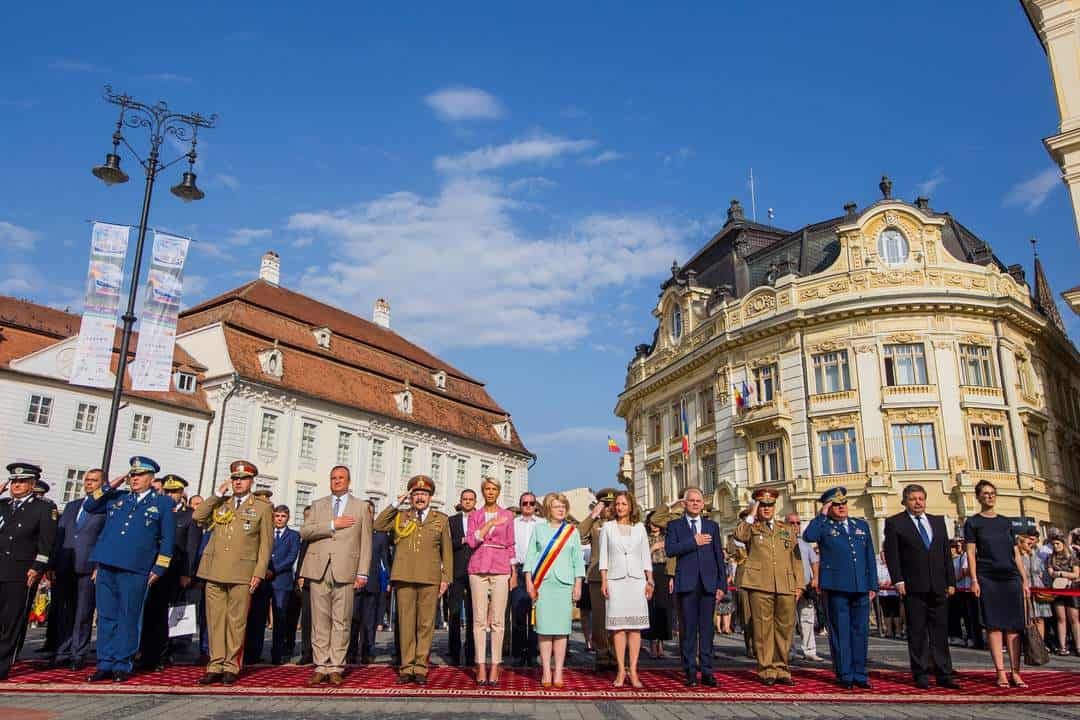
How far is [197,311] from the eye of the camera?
4006cm

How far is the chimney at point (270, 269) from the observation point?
4662 centimetres

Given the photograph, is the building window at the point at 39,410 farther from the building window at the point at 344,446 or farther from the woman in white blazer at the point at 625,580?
the woman in white blazer at the point at 625,580

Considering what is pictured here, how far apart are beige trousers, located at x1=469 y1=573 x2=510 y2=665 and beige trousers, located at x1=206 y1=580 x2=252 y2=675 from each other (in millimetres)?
2290

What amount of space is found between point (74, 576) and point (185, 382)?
90.1 ft

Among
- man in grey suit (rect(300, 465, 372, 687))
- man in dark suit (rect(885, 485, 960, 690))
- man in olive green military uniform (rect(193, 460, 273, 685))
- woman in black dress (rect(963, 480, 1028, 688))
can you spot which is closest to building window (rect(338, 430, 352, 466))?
man in olive green military uniform (rect(193, 460, 273, 685))

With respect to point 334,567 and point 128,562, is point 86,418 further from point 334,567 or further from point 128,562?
point 334,567

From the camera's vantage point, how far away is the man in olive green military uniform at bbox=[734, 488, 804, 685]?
8117 mm

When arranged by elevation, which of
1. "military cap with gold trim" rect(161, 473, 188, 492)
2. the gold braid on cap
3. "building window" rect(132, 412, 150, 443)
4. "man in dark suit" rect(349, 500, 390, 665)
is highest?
"building window" rect(132, 412, 150, 443)

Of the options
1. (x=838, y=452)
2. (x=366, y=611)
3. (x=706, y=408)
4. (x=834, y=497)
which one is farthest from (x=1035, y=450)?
(x=366, y=611)

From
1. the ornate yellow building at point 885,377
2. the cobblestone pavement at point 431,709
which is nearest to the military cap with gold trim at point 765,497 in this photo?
the cobblestone pavement at point 431,709

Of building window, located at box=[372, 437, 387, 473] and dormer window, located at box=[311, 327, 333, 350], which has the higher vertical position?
dormer window, located at box=[311, 327, 333, 350]

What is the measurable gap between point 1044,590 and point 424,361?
1633 inches

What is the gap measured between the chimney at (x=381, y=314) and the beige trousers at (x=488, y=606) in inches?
1932

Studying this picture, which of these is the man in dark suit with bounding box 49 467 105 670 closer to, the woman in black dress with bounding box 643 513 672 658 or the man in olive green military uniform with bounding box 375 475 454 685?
the man in olive green military uniform with bounding box 375 475 454 685
